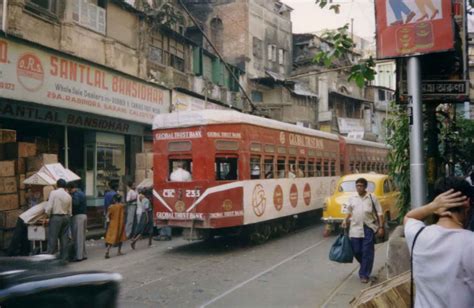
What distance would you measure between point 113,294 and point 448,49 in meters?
3.88

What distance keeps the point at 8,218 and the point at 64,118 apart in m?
4.05

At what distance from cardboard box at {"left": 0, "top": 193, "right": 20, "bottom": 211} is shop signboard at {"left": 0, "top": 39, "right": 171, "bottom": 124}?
8.18 ft

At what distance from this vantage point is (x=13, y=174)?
1204cm

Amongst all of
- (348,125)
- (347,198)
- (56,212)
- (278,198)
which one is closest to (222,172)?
(278,198)

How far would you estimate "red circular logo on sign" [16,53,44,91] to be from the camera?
1282cm

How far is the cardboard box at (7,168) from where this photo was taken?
11.7 meters

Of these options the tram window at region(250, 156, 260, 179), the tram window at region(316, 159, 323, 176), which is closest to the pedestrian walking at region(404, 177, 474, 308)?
the tram window at region(250, 156, 260, 179)

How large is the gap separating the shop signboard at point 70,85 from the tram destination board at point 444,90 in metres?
10.2

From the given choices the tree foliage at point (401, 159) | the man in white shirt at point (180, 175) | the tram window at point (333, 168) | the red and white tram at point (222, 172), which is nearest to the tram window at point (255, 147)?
the red and white tram at point (222, 172)

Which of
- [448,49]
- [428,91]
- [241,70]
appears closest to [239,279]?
[428,91]

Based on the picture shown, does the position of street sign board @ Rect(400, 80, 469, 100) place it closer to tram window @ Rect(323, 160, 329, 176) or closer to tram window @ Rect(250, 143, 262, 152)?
tram window @ Rect(250, 143, 262, 152)

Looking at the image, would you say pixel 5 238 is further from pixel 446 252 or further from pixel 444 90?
pixel 446 252

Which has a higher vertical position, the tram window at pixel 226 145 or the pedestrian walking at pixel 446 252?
the tram window at pixel 226 145

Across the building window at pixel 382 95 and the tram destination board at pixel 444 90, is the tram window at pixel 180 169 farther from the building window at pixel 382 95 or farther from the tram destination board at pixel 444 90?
the building window at pixel 382 95
